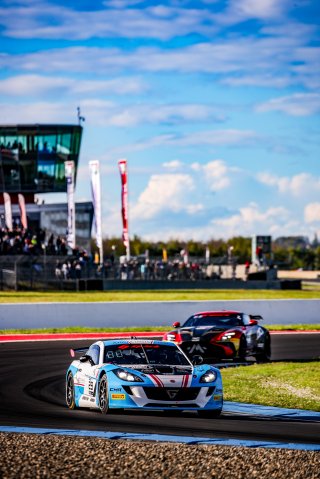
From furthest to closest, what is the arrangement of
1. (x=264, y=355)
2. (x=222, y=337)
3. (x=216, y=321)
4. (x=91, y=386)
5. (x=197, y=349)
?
1. (x=264, y=355)
2. (x=216, y=321)
3. (x=222, y=337)
4. (x=197, y=349)
5. (x=91, y=386)

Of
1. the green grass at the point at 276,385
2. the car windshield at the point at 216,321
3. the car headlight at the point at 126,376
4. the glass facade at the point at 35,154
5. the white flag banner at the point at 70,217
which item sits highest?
the glass facade at the point at 35,154

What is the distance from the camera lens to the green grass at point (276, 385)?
52.1 feet

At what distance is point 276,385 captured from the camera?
17797 millimetres

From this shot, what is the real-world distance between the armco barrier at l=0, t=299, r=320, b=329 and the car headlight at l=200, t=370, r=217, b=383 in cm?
1864

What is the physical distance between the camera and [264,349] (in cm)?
2233

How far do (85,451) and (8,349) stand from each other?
52.5 ft

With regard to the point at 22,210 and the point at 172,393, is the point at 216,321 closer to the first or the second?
the point at 172,393

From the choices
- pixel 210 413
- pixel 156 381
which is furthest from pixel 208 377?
pixel 156 381

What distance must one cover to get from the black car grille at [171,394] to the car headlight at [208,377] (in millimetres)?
196

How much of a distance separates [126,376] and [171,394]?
628 millimetres

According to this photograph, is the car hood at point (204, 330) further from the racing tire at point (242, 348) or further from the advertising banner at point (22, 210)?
the advertising banner at point (22, 210)

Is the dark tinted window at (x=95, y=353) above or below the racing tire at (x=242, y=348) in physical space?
above

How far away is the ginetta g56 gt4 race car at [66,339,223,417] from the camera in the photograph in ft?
43.3

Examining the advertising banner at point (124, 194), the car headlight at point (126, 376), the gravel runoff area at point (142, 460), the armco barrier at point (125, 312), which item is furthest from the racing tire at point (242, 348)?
the advertising banner at point (124, 194)
